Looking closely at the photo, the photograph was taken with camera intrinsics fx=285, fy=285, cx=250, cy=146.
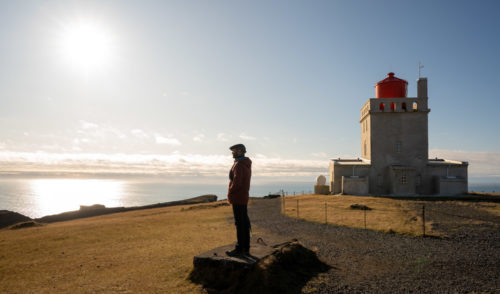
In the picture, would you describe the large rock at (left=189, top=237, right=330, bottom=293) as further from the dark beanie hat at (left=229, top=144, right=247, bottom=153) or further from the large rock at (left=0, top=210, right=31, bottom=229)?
the large rock at (left=0, top=210, right=31, bottom=229)

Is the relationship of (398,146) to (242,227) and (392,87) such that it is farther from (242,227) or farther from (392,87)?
(242,227)

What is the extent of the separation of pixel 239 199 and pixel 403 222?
11971mm

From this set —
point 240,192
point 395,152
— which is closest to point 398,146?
point 395,152

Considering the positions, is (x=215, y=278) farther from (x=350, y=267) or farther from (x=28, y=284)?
(x=28, y=284)

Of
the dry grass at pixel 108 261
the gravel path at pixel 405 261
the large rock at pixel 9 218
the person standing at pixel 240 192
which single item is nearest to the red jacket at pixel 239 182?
the person standing at pixel 240 192

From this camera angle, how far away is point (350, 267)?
7.54 m

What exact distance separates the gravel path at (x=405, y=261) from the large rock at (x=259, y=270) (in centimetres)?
39

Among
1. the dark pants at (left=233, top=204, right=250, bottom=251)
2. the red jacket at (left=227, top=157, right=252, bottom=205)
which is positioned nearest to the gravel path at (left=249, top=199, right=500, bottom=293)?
the dark pants at (left=233, top=204, right=250, bottom=251)

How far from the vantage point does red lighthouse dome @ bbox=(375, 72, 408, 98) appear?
35250mm

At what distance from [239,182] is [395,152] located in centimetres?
3291

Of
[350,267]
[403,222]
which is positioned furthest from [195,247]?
[403,222]

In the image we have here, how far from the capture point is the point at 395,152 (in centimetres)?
3434

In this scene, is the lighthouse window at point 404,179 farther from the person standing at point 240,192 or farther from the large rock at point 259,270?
the person standing at point 240,192

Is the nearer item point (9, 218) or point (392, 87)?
point (9, 218)
